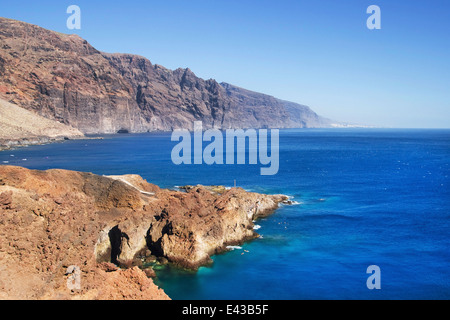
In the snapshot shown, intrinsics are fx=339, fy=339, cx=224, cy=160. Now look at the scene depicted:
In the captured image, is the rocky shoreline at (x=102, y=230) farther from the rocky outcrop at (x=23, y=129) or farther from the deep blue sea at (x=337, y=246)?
the rocky outcrop at (x=23, y=129)

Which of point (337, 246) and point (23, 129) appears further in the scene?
point (23, 129)

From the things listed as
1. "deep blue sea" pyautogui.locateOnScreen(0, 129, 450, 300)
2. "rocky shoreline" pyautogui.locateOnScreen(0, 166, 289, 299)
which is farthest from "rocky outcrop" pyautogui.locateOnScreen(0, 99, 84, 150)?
"rocky shoreline" pyautogui.locateOnScreen(0, 166, 289, 299)

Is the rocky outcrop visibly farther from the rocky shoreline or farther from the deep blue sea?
the rocky shoreline

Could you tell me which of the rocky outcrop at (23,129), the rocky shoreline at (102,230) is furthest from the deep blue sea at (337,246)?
the rocky outcrop at (23,129)

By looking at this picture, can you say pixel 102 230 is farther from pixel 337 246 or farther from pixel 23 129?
pixel 23 129

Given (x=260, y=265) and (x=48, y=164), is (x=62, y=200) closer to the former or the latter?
(x=260, y=265)

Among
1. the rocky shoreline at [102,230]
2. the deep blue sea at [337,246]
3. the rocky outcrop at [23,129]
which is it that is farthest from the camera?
the rocky outcrop at [23,129]

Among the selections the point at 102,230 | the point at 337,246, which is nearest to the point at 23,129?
the point at 102,230
